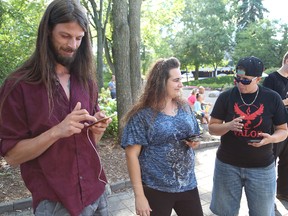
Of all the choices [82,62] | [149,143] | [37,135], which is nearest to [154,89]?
[149,143]

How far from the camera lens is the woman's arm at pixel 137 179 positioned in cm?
236

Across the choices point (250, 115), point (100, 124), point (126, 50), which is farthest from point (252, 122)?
point (126, 50)

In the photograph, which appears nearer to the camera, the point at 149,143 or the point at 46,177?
the point at 46,177

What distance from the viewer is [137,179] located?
2.37m

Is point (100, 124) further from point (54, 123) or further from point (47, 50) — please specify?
point (47, 50)

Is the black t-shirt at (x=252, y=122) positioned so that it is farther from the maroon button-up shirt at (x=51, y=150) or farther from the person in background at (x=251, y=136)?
the maroon button-up shirt at (x=51, y=150)

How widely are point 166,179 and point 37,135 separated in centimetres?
116

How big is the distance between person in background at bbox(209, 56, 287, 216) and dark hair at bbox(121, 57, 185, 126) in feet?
2.26

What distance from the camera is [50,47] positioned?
68.7 inches

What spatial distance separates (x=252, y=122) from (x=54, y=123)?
182 cm

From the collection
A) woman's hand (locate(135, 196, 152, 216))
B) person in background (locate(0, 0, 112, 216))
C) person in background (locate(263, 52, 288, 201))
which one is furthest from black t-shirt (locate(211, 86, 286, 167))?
person in background (locate(0, 0, 112, 216))

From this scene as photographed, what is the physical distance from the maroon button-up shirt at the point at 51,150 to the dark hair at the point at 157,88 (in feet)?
2.49

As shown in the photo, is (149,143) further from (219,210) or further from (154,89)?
(219,210)

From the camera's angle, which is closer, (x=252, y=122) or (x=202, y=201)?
(x=252, y=122)
